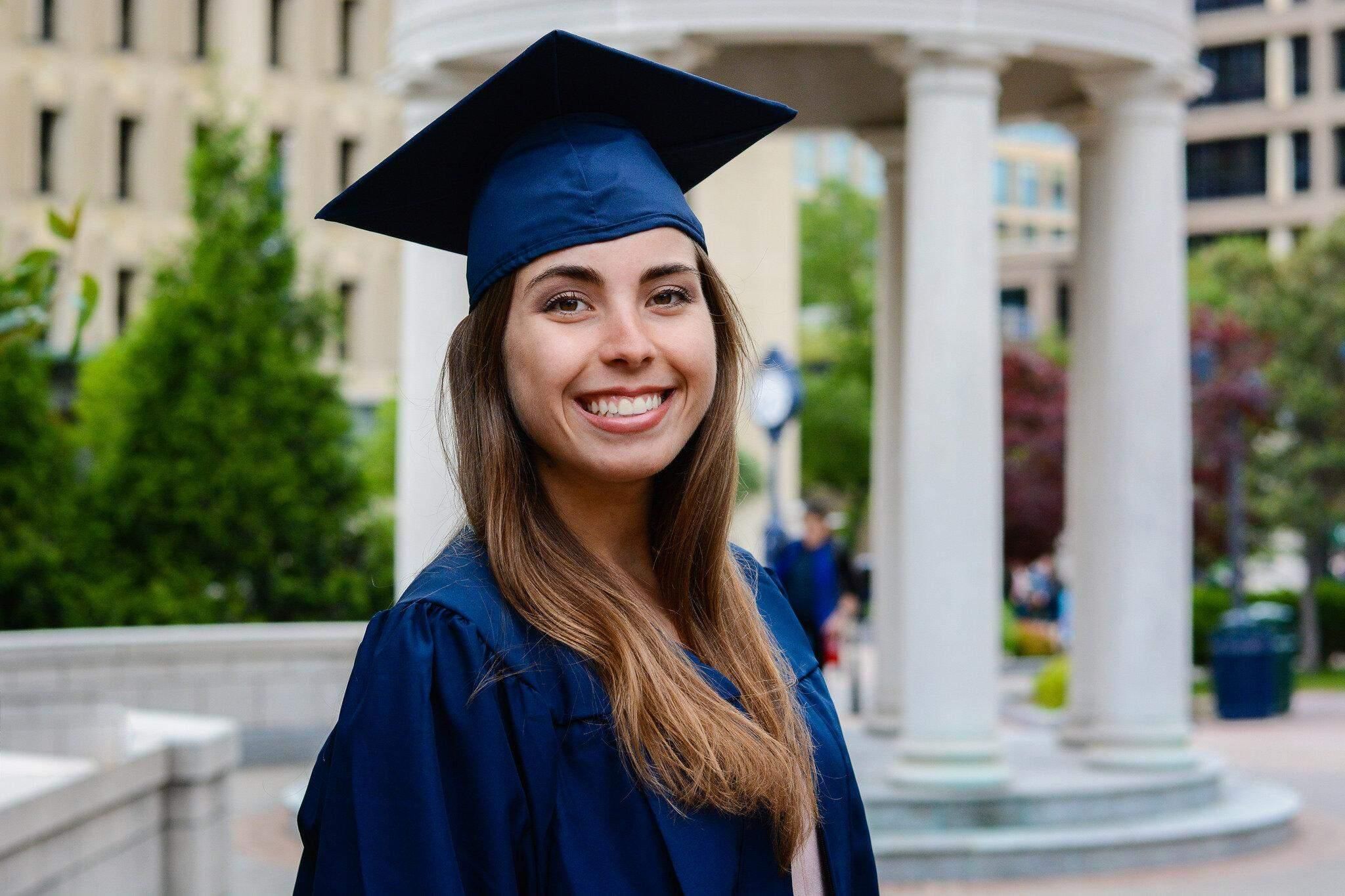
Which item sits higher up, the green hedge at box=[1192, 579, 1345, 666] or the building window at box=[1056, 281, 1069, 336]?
the building window at box=[1056, 281, 1069, 336]

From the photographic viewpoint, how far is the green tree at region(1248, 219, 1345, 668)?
112 ft

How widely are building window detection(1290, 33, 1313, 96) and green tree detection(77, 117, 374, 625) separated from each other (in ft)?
192

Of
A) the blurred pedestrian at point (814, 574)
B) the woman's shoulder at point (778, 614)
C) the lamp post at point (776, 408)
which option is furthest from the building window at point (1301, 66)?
the woman's shoulder at point (778, 614)

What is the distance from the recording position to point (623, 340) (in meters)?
2.67

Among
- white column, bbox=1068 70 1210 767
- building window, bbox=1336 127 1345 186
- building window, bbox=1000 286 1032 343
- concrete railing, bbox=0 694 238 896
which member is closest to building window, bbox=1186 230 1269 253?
building window, bbox=1336 127 1345 186

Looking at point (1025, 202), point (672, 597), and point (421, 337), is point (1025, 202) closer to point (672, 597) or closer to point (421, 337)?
point (421, 337)

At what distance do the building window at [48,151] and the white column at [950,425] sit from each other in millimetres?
33445

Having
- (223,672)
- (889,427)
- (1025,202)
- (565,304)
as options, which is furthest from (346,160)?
(1025,202)

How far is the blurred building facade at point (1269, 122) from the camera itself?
234 feet

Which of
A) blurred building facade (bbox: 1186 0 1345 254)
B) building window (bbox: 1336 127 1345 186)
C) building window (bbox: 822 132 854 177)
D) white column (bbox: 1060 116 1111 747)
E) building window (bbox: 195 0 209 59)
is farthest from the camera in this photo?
building window (bbox: 822 132 854 177)

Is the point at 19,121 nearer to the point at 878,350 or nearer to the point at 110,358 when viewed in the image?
the point at 110,358

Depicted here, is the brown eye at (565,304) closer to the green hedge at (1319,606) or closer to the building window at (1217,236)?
the green hedge at (1319,606)

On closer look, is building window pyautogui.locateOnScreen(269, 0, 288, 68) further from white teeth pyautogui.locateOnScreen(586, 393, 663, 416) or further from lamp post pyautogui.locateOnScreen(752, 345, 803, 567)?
white teeth pyautogui.locateOnScreen(586, 393, 663, 416)

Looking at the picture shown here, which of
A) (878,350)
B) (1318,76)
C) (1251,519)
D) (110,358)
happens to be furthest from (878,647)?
(1318,76)
